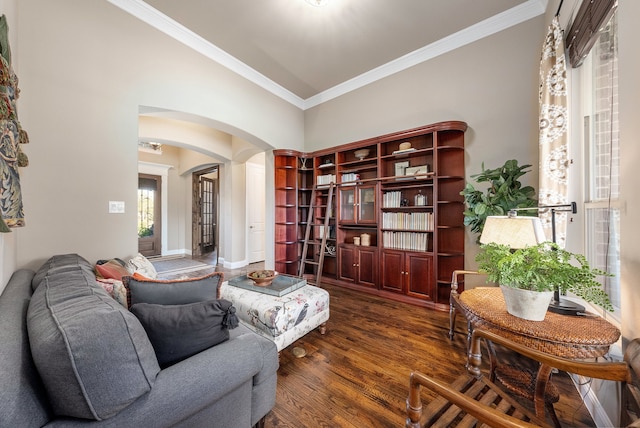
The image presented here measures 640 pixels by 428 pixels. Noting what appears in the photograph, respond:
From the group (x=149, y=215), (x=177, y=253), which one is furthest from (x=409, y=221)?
(x=149, y=215)

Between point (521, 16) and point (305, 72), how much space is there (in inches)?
104

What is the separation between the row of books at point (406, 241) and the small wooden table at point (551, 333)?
1.64 metres

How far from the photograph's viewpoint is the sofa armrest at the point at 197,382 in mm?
766

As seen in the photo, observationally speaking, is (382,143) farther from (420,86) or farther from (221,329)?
(221,329)

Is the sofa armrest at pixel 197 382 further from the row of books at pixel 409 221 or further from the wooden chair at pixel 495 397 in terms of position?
the row of books at pixel 409 221

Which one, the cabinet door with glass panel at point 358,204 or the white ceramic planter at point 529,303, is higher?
the cabinet door with glass panel at point 358,204

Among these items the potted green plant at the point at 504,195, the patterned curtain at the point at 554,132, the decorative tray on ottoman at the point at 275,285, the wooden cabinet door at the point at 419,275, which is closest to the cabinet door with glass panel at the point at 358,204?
the wooden cabinet door at the point at 419,275

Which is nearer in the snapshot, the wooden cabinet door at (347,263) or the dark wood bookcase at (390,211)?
the dark wood bookcase at (390,211)

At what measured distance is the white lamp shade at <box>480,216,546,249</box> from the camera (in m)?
1.46

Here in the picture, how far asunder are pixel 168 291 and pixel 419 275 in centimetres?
279

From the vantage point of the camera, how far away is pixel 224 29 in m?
2.93

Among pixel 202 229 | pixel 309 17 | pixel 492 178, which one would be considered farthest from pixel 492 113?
pixel 202 229

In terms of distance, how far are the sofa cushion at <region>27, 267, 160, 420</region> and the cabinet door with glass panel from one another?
10.1 ft

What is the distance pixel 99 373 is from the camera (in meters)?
0.70
